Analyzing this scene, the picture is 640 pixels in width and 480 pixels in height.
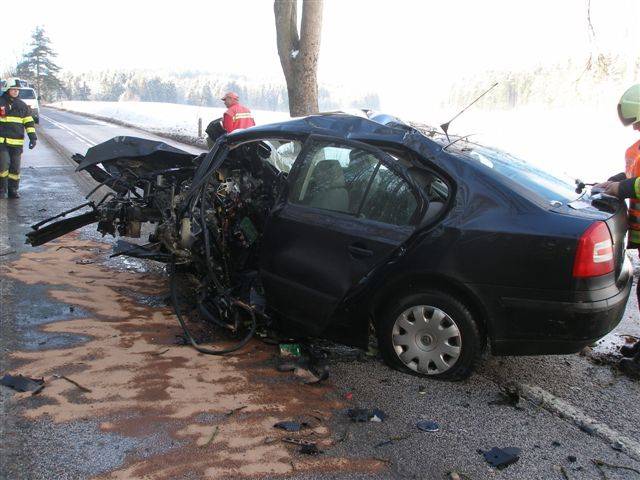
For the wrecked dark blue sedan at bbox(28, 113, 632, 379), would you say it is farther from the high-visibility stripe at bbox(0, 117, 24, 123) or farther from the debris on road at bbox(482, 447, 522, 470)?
the high-visibility stripe at bbox(0, 117, 24, 123)

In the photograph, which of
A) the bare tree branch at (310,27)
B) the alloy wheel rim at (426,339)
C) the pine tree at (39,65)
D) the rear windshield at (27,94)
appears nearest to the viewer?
the alloy wheel rim at (426,339)

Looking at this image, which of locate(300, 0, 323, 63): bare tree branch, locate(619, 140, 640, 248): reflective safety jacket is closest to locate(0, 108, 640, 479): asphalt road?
locate(619, 140, 640, 248): reflective safety jacket

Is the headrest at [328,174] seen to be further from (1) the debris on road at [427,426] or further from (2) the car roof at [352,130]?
(1) the debris on road at [427,426]

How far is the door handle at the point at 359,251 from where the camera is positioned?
3.33 m

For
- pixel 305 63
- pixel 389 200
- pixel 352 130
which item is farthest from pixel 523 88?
pixel 389 200

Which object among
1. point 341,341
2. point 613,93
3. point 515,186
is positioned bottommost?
point 341,341

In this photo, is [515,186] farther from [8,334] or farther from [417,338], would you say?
[8,334]

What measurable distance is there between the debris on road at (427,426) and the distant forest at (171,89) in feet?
289

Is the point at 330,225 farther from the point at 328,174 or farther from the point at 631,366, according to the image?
the point at 631,366

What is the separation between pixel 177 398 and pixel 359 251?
1371 millimetres

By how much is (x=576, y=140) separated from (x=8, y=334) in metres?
19.6

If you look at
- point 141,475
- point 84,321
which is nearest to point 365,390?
point 141,475

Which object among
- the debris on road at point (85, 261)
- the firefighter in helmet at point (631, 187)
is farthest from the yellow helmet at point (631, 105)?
the debris on road at point (85, 261)

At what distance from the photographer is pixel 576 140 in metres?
19.3
